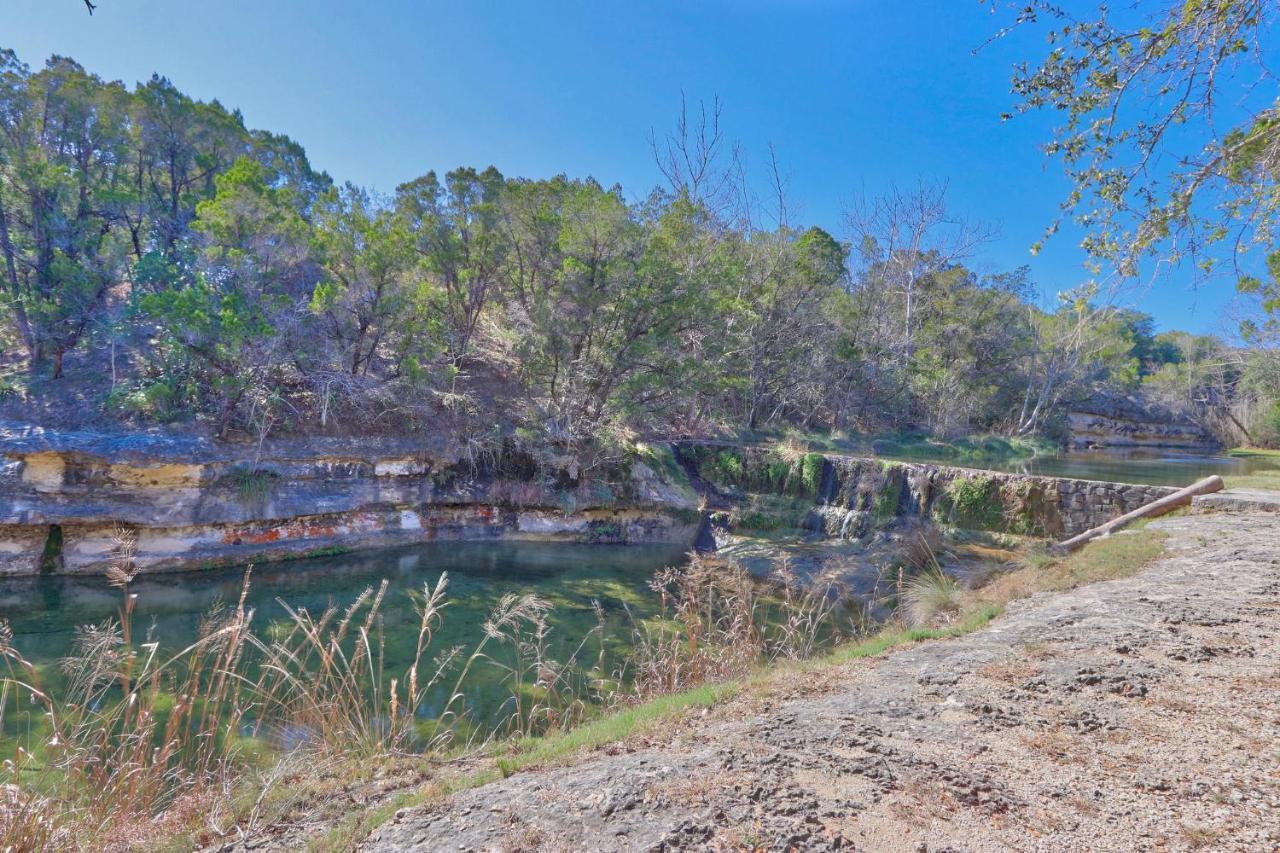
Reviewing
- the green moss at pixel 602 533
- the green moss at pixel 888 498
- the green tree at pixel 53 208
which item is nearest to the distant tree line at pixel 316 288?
the green tree at pixel 53 208

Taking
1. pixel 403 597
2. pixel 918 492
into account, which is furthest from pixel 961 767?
→ pixel 918 492

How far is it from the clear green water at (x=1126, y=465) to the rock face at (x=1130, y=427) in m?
5.89

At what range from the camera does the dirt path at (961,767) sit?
2143mm

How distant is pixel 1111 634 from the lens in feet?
13.9

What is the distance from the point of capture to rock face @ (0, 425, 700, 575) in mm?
8805

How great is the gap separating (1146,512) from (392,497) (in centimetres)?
1376

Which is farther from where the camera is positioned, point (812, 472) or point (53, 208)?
point (812, 472)

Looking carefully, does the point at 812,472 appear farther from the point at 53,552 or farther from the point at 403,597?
the point at 53,552

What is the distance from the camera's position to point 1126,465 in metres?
20.3

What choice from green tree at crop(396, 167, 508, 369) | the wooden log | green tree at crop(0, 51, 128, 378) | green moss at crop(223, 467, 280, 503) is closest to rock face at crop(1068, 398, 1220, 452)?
the wooden log

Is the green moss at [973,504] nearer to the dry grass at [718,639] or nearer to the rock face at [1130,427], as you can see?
the dry grass at [718,639]

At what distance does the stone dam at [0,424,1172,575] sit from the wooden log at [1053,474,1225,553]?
105cm

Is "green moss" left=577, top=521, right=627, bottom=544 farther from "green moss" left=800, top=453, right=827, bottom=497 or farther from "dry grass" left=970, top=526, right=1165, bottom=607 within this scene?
"dry grass" left=970, top=526, right=1165, bottom=607

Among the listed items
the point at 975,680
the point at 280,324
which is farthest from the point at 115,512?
the point at 975,680
